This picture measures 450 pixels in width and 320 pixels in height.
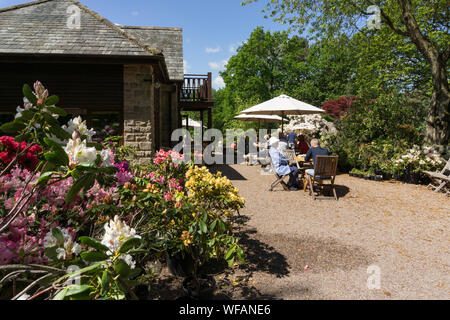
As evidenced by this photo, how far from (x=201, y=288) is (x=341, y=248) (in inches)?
92.1

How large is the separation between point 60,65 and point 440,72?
12986 millimetres

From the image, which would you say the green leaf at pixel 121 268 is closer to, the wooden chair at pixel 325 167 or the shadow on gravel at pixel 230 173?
the wooden chair at pixel 325 167

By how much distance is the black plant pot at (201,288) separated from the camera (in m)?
2.61

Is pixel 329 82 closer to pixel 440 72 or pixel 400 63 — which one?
pixel 400 63

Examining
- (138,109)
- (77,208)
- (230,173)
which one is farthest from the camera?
(230,173)

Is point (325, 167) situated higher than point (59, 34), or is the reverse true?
point (59, 34)

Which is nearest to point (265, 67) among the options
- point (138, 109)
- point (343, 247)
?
point (138, 109)

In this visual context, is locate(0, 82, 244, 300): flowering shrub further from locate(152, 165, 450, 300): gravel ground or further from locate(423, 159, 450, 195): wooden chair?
locate(423, 159, 450, 195): wooden chair

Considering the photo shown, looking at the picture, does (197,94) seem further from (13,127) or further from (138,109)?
(13,127)

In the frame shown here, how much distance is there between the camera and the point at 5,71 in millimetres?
7074

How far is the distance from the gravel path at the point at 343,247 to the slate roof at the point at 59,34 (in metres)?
5.12

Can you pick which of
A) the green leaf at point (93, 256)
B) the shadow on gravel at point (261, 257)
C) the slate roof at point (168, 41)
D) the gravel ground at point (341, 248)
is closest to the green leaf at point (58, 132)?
the green leaf at point (93, 256)

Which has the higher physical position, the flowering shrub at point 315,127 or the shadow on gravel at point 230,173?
the flowering shrub at point 315,127

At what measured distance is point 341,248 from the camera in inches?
158
